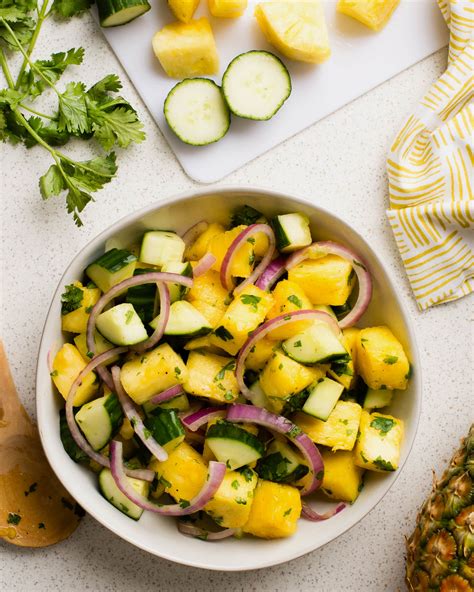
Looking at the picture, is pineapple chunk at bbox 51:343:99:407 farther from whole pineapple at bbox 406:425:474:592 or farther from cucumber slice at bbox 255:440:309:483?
whole pineapple at bbox 406:425:474:592

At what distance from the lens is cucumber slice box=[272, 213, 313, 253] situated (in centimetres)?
202

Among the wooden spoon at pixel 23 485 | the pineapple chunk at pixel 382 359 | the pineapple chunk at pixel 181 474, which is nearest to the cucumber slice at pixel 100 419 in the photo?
the pineapple chunk at pixel 181 474

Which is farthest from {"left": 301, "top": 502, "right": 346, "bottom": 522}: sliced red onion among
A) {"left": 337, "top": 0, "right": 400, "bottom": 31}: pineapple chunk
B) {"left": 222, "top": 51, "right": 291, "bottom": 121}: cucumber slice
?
{"left": 337, "top": 0, "right": 400, "bottom": 31}: pineapple chunk

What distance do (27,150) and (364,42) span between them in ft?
3.78

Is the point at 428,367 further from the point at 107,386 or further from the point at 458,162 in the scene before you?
the point at 107,386

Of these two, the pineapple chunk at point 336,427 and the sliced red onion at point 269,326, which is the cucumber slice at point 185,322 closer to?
the sliced red onion at point 269,326

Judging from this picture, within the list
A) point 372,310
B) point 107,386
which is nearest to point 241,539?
point 107,386

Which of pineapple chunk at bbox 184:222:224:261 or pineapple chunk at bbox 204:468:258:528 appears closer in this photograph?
pineapple chunk at bbox 204:468:258:528

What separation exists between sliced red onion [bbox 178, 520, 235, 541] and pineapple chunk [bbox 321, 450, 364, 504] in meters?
0.30

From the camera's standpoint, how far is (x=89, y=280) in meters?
2.04

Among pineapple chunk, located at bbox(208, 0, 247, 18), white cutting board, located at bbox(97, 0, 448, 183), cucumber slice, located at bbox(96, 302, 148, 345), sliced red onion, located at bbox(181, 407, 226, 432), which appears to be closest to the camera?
cucumber slice, located at bbox(96, 302, 148, 345)

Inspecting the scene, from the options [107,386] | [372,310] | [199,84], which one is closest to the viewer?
[107,386]

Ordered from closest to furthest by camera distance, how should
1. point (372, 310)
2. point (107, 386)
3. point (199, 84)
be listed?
point (107, 386) < point (372, 310) < point (199, 84)

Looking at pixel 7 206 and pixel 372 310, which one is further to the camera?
pixel 7 206
